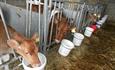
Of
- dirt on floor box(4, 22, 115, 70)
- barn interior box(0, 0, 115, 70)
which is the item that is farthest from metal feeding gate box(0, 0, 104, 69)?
dirt on floor box(4, 22, 115, 70)

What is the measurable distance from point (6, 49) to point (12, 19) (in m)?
1.04

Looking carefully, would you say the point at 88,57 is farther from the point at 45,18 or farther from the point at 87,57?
the point at 45,18

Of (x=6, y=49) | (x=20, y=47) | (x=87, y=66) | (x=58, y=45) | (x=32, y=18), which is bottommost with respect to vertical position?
(x=87, y=66)

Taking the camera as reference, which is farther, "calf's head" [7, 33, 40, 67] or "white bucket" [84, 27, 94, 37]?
"white bucket" [84, 27, 94, 37]

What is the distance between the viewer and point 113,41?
4379mm

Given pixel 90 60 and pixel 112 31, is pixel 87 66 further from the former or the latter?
pixel 112 31

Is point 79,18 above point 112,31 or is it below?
above

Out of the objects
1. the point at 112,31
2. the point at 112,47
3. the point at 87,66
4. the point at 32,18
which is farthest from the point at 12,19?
the point at 112,31

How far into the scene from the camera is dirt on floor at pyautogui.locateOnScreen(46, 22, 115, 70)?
2.90 m

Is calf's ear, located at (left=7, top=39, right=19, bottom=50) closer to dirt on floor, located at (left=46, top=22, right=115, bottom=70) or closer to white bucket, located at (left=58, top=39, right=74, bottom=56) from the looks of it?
dirt on floor, located at (left=46, top=22, right=115, bottom=70)

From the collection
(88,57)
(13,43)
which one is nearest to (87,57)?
(88,57)

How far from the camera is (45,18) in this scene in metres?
2.43

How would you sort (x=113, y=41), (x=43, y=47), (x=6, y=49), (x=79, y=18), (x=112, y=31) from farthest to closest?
(x=112, y=31) < (x=113, y=41) < (x=79, y=18) < (x=43, y=47) < (x=6, y=49)

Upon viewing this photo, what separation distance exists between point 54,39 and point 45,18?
75cm
